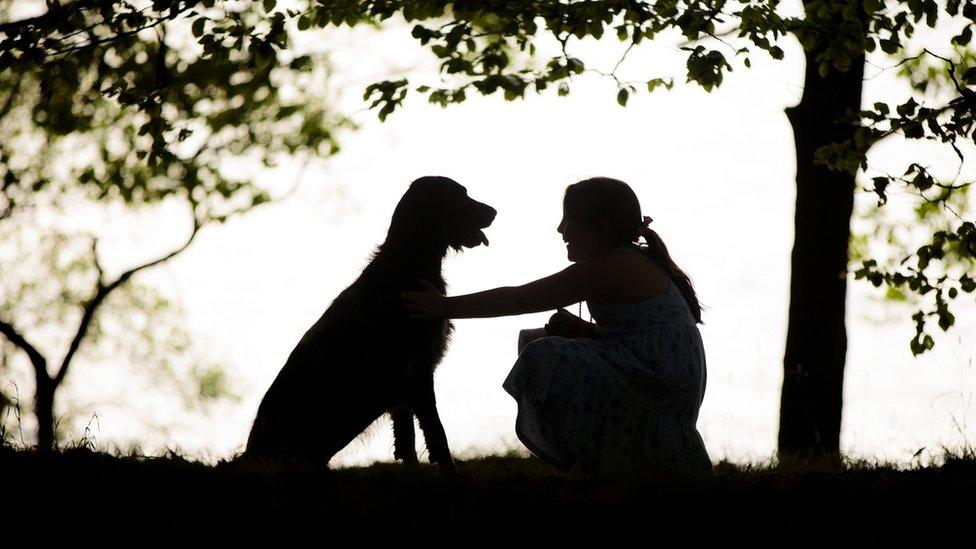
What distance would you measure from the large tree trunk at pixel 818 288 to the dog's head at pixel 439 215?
374cm

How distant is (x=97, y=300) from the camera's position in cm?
1753

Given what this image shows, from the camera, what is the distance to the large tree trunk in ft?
29.4

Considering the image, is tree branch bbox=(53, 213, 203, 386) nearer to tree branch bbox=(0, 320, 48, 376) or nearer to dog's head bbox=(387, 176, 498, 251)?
tree branch bbox=(0, 320, 48, 376)

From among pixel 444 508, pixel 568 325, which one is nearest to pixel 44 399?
pixel 568 325

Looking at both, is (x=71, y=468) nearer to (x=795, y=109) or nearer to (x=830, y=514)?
(x=830, y=514)

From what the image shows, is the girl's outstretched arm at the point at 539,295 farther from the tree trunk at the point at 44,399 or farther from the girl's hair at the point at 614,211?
the tree trunk at the point at 44,399

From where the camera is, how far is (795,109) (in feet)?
30.0

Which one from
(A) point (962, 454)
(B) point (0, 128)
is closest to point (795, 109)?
(A) point (962, 454)

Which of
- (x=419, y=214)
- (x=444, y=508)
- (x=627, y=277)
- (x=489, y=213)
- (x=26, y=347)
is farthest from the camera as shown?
(x=26, y=347)

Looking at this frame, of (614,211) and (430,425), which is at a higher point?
(614,211)

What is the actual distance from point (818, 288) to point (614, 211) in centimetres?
455

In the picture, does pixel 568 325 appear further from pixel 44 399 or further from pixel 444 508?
pixel 44 399

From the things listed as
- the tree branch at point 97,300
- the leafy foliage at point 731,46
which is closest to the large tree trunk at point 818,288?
the leafy foliage at point 731,46

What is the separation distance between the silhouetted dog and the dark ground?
1.12 meters
